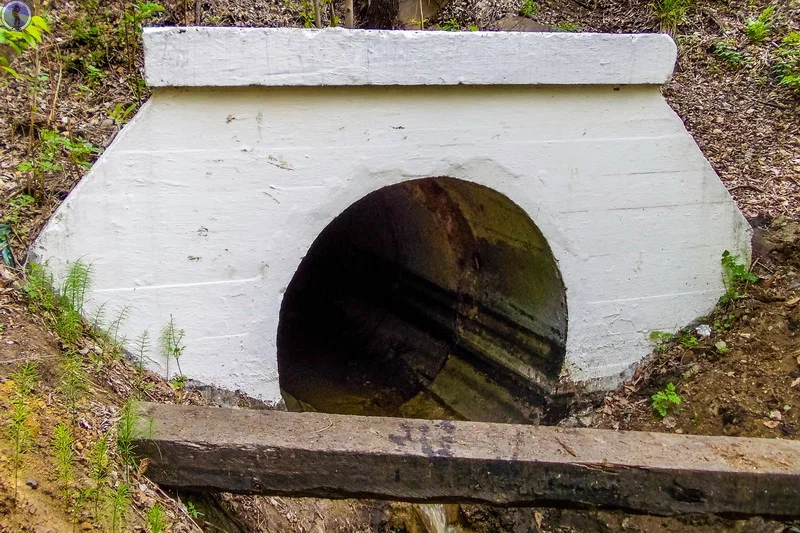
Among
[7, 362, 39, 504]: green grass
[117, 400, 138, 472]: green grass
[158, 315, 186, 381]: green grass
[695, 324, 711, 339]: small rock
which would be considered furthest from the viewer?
[695, 324, 711, 339]: small rock

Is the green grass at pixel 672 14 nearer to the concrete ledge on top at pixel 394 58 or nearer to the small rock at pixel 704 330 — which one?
the concrete ledge on top at pixel 394 58

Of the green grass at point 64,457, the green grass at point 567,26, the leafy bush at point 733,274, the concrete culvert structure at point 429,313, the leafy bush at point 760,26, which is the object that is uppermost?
the leafy bush at point 760,26

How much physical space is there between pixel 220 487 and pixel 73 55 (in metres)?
2.99

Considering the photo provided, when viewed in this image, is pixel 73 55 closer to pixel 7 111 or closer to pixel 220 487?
pixel 7 111

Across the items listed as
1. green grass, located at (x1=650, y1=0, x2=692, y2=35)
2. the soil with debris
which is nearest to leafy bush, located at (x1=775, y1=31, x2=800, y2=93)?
the soil with debris

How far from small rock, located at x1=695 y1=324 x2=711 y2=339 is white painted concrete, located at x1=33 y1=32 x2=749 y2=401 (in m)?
0.13

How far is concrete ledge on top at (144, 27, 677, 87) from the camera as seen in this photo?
120 inches

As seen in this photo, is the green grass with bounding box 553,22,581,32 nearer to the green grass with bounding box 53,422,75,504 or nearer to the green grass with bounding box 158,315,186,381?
the green grass with bounding box 158,315,186,381

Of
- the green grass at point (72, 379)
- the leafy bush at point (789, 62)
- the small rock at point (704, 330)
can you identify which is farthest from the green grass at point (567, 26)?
the green grass at point (72, 379)

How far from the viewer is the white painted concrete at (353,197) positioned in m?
3.12

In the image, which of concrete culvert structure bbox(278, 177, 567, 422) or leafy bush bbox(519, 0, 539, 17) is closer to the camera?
concrete culvert structure bbox(278, 177, 567, 422)

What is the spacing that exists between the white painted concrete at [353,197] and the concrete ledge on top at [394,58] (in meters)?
0.06

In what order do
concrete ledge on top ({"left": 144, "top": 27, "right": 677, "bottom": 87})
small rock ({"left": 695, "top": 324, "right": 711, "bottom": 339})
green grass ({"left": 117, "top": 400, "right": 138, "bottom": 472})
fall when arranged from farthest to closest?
small rock ({"left": 695, "top": 324, "right": 711, "bottom": 339}) → concrete ledge on top ({"left": 144, "top": 27, "right": 677, "bottom": 87}) → green grass ({"left": 117, "top": 400, "right": 138, "bottom": 472})

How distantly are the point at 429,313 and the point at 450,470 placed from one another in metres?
3.66
